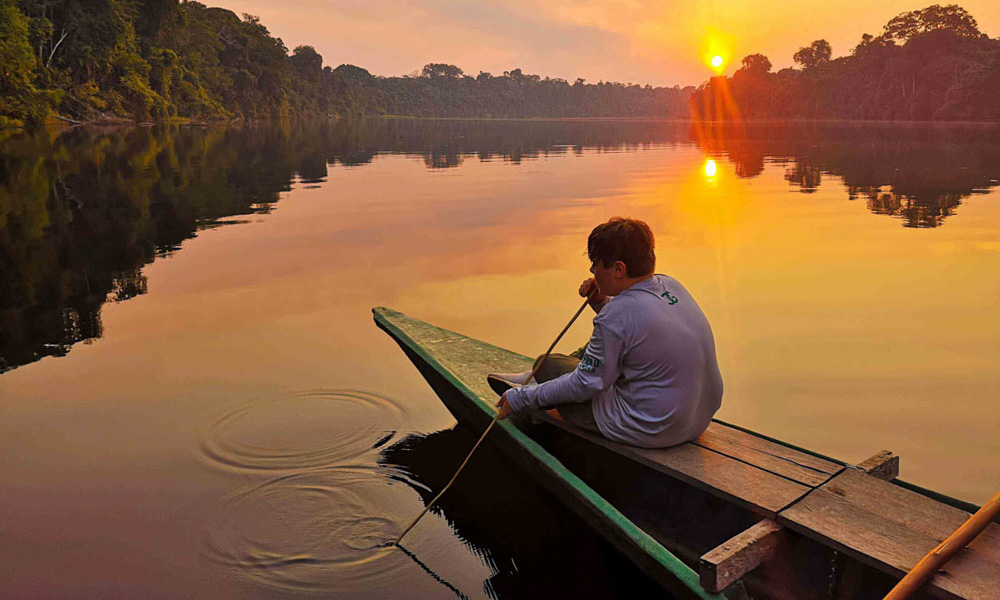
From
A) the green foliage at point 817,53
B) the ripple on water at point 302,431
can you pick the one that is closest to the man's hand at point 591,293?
the ripple on water at point 302,431

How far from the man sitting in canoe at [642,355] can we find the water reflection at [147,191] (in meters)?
5.89

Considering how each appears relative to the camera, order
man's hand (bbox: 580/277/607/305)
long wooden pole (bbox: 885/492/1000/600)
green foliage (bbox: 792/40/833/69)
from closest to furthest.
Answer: long wooden pole (bbox: 885/492/1000/600), man's hand (bbox: 580/277/607/305), green foliage (bbox: 792/40/833/69)

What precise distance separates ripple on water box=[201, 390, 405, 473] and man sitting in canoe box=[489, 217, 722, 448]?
2.16 metres

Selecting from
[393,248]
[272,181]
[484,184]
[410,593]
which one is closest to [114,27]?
[272,181]

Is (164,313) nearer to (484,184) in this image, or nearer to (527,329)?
(527,329)

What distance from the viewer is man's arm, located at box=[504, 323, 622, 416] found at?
374 cm

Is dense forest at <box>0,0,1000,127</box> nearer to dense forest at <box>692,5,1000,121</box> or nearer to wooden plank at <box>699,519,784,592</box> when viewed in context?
dense forest at <box>692,5,1000,121</box>

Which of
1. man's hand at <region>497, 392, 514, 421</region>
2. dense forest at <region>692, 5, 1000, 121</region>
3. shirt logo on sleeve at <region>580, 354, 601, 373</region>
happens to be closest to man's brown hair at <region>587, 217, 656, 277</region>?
shirt logo on sleeve at <region>580, 354, 601, 373</region>

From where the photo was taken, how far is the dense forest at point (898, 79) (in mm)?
74188

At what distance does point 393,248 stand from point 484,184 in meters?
10.1

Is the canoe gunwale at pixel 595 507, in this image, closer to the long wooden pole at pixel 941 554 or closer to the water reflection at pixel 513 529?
the water reflection at pixel 513 529

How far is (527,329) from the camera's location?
27.0 ft

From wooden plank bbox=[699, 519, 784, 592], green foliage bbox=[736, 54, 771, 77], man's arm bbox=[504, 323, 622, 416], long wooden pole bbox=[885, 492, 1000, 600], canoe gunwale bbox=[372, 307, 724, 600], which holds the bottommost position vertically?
canoe gunwale bbox=[372, 307, 724, 600]

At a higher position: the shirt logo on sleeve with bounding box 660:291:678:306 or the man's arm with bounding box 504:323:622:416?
the shirt logo on sleeve with bounding box 660:291:678:306
